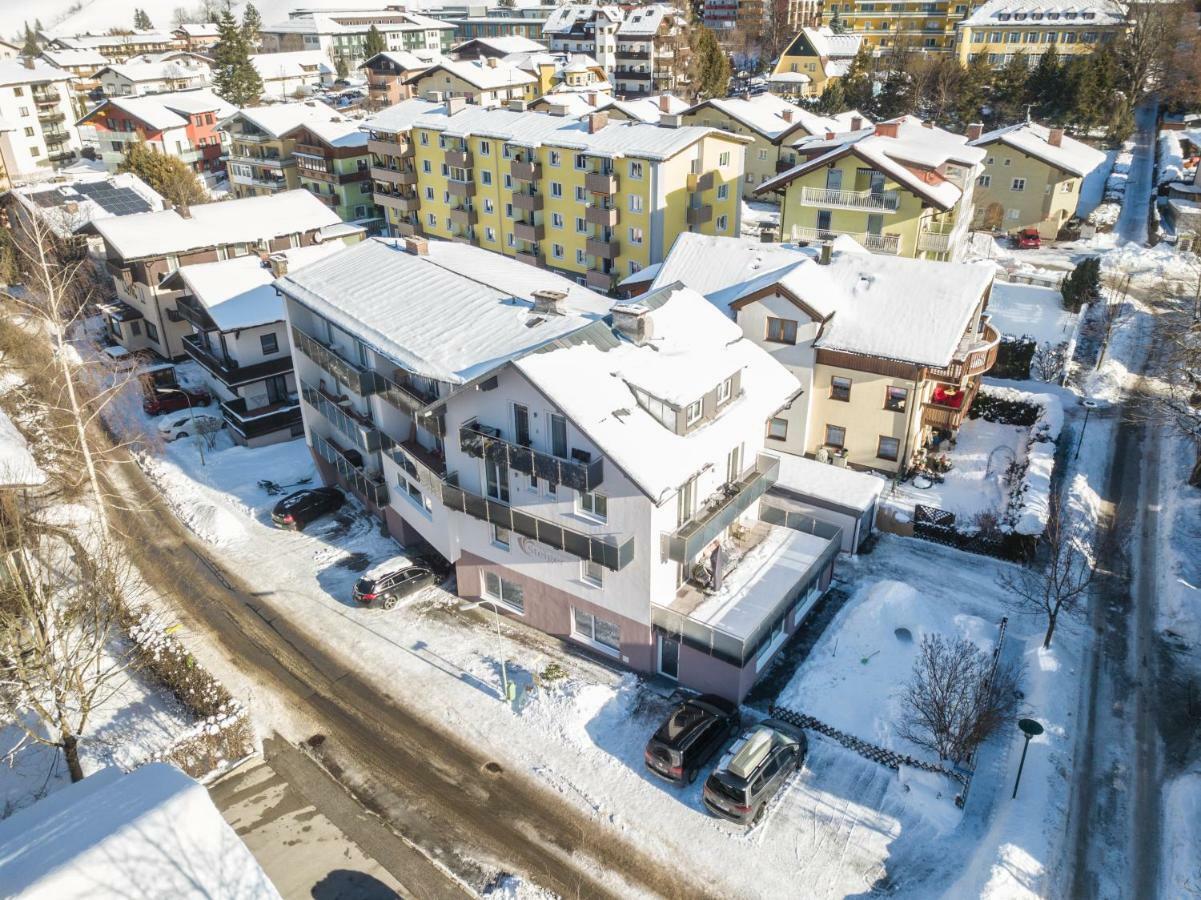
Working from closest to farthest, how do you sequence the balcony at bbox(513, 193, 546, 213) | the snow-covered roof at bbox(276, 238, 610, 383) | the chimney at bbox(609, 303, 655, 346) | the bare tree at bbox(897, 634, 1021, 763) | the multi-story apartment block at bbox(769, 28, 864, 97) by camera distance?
1. the bare tree at bbox(897, 634, 1021, 763)
2. the chimney at bbox(609, 303, 655, 346)
3. the snow-covered roof at bbox(276, 238, 610, 383)
4. the balcony at bbox(513, 193, 546, 213)
5. the multi-story apartment block at bbox(769, 28, 864, 97)

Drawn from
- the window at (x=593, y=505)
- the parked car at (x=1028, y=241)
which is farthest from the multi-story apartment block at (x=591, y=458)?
the parked car at (x=1028, y=241)

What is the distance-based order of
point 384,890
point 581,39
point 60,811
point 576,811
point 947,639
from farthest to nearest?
1. point 581,39
2. point 947,639
3. point 576,811
4. point 384,890
5. point 60,811

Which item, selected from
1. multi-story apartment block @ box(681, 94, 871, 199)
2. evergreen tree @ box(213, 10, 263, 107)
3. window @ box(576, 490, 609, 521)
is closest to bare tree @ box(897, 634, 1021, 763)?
window @ box(576, 490, 609, 521)

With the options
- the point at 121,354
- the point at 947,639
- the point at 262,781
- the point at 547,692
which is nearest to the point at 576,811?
the point at 547,692

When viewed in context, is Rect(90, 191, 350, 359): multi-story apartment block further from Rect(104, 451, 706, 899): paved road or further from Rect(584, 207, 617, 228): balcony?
Rect(104, 451, 706, 899): paved road

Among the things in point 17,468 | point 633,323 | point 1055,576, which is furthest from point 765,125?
point 17,468

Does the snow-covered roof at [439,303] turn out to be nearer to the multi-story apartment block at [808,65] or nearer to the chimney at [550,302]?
the chimney at [550,302]

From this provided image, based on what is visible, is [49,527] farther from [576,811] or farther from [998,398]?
[998,398]
